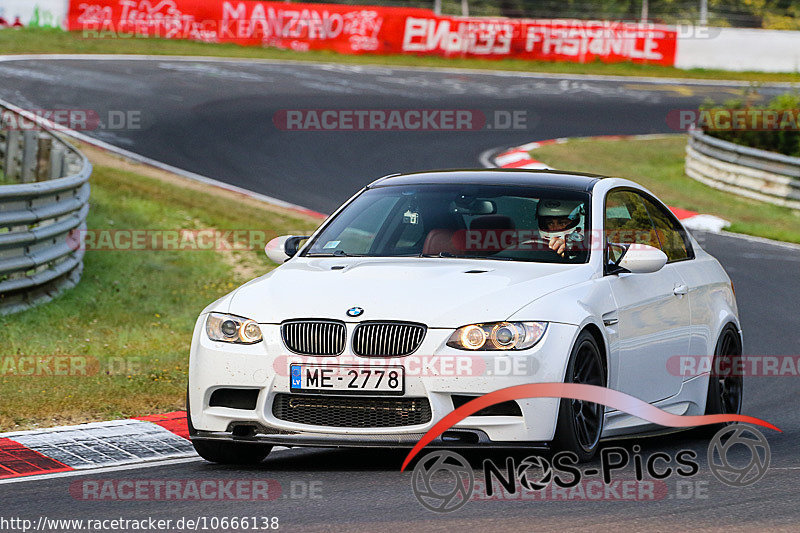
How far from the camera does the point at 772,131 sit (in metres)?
23.6

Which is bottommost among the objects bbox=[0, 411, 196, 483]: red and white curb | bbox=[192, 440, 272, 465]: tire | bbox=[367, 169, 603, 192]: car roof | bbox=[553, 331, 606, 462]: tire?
bbox=[0, 411, 196, 483]: red and white curb

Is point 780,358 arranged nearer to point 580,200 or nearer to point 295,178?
point 580,200

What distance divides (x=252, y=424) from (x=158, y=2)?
104 ft

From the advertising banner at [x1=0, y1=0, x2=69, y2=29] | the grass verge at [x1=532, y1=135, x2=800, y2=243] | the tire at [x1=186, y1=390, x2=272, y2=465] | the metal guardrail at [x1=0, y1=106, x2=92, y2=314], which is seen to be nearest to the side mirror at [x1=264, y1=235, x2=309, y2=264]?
the tire at [x1=186, y1=390, x2=272, y2=465]

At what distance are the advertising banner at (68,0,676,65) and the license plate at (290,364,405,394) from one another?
101ft

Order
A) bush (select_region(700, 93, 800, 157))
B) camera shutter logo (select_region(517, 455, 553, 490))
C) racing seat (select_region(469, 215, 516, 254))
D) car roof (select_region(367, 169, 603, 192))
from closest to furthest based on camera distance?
camera shutter logo (select_region(517, 455, 553, 490)) → racing seat (select_region(469, 215, 516, 254)) → car roof (select_region(367, 169, 603, 192)) → bush (select_region(700, 93, 800, 157))

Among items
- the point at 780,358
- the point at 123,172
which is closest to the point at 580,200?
the point at 780,358

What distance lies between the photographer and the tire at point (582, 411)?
628 cm

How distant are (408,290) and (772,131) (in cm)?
1849

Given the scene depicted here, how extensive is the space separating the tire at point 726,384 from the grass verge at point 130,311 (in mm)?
3350

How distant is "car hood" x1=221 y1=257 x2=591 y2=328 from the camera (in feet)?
20.6
